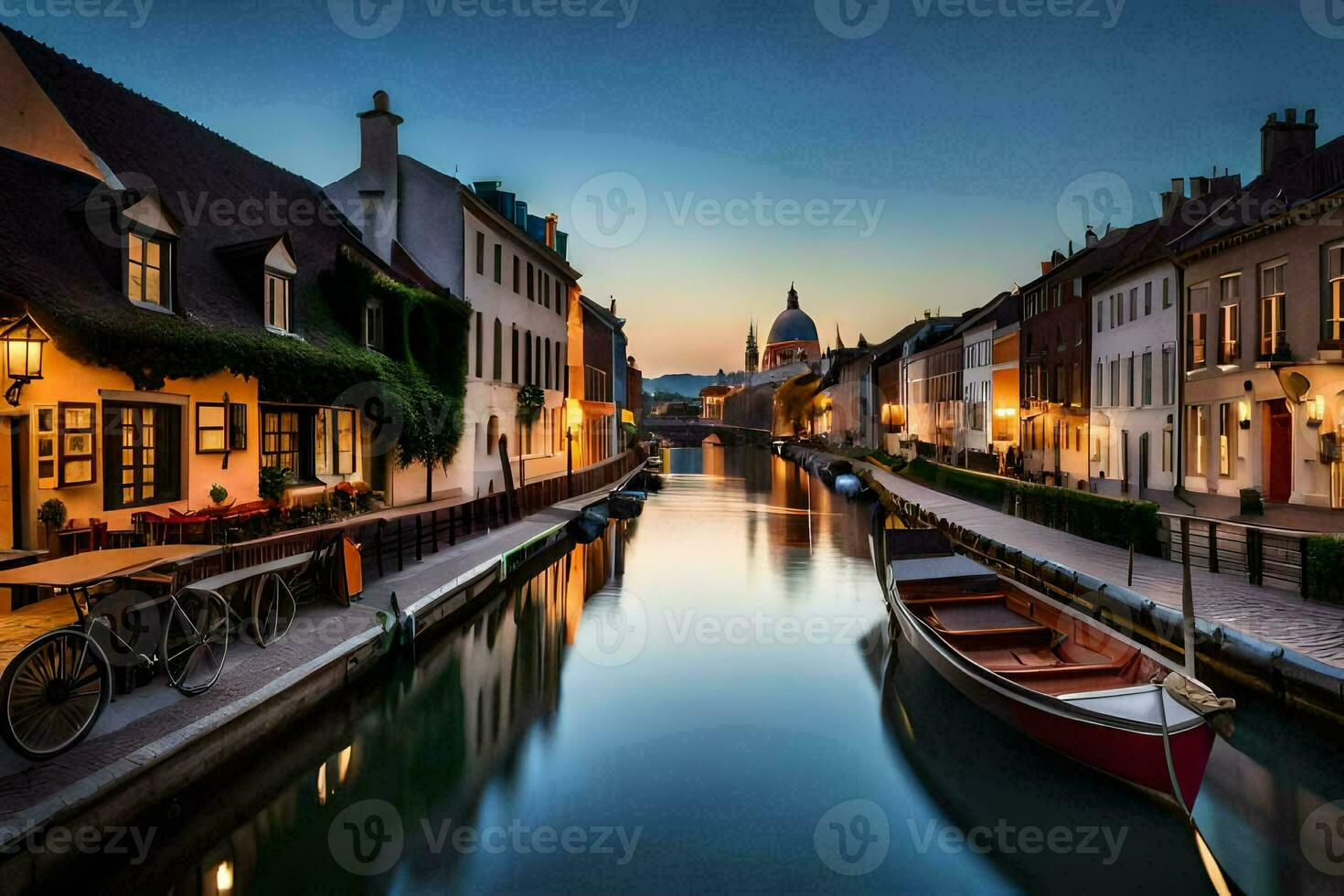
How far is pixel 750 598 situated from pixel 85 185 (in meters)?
16.6

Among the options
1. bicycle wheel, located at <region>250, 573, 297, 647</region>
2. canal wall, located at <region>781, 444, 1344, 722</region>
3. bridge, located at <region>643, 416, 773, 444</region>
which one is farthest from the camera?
bridge, located at <region>643, 416, 773, 444</region>

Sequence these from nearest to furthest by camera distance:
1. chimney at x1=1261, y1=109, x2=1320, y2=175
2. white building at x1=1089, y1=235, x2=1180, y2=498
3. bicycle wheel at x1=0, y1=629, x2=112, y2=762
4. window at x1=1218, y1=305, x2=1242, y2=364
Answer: bicycle wheel at x1=0, y1=629, x2=112, y2=762 → window at x1=1218, y1=305, x2=1242, y2=364 → chimney at x1=1261, y1=109, x2=1320, y2=175 → white building at x1=1089, y1=235, x2=1180, y2=498

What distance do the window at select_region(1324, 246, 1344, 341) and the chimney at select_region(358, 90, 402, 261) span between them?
26.3 metres

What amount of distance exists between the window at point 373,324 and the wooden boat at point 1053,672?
1543 centimetres

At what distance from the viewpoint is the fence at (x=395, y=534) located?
10930mm

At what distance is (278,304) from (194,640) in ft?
38.5

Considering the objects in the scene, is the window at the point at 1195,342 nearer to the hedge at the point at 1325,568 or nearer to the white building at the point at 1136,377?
the white building at the point at 1136,377

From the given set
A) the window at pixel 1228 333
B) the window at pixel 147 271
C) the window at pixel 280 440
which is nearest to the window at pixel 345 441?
the window at pixel 280 440

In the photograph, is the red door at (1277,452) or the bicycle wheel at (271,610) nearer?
the bicycle wheel at (271,610)

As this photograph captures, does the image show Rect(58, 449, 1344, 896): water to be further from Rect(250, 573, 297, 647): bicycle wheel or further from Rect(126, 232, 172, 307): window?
Rect(126, 232, 172, 307): window

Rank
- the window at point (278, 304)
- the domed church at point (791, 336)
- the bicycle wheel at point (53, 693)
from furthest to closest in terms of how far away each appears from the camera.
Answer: the domed church at point (791, 336)
the window at point (278, 304)
the bicycle wheel at point (53, 693)

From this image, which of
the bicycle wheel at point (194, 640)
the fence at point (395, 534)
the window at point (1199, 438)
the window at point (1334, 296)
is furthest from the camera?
the window at point (1199, 438)

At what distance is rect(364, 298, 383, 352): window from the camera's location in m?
21.9

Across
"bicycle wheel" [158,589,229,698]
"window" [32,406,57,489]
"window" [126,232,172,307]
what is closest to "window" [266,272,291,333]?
"window" [126,232,172,307]
